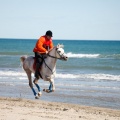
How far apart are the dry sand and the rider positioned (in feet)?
4.84

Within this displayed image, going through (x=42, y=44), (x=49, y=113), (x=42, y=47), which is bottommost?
(x=49, y=113)

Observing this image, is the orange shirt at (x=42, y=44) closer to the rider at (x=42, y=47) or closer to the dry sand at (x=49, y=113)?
the rider at (x=42, y=47)

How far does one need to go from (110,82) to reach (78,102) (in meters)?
7.15

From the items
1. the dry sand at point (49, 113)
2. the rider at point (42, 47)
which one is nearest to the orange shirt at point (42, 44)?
the rider at point (42, 47)

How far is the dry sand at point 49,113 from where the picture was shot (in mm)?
10461

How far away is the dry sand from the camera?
10461 millimetres

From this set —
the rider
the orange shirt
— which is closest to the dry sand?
the rider

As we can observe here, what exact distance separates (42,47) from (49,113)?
2.89m

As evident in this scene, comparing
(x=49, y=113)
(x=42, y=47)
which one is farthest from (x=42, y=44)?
(x=49, y=113)

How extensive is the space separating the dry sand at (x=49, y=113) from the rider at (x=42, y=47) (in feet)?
4.84

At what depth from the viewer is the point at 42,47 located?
43.8 ft

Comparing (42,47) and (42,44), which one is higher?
(42,44)

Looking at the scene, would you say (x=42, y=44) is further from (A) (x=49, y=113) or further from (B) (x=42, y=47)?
(A) (x=49, y=113)

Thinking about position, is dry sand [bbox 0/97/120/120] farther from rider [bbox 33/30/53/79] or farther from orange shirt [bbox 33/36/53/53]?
orange shirt [bbox 33/36/53/53]
